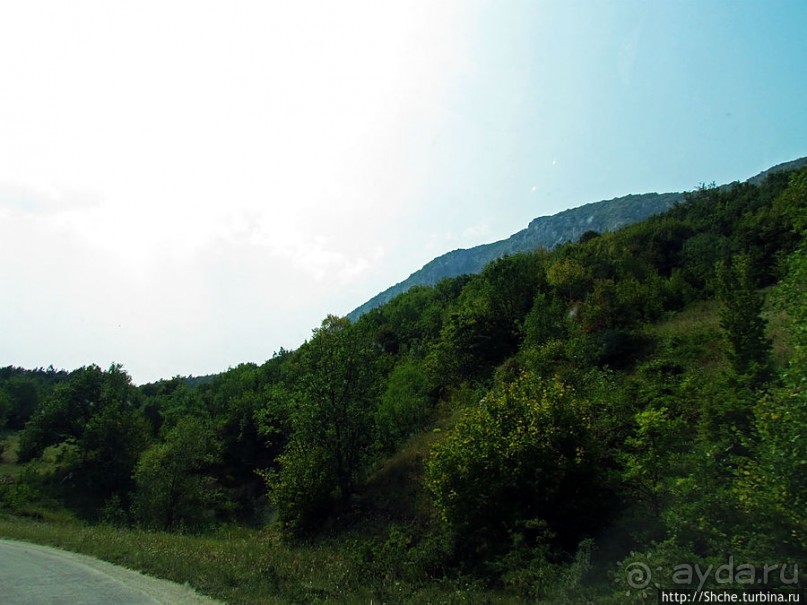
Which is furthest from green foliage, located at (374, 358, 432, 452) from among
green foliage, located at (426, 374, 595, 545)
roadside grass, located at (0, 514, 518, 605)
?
green foliage, located at (426, 374, 595, 545)

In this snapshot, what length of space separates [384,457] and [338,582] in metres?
15.3

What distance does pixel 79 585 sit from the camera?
11617mm

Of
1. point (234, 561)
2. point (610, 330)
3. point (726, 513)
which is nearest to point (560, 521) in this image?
point (726, 513)

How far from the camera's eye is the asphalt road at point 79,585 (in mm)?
10180

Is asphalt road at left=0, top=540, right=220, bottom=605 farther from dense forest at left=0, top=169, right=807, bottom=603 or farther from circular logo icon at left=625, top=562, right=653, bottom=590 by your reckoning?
circular logo icon at left=625, top=562, right=653, bottom=590

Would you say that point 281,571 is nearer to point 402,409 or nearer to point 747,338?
point 402,409

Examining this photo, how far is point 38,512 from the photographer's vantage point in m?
37.5

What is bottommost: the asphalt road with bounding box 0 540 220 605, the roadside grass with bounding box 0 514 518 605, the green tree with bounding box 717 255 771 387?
the roadside grass with bounding box 0 514 518 605

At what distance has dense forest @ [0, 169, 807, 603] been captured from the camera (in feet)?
32.9

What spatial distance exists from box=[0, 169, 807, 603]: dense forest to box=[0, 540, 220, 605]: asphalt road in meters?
5.63

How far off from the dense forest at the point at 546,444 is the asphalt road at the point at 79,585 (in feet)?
18.5

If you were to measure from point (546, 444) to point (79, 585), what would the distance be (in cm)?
1337

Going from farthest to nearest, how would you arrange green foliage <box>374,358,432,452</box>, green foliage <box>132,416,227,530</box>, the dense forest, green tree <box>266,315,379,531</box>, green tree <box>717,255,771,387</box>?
green foliage <box>132,416,227,530</box> → green foliage <box>374,358,432,452</box> → green tree <box>266,315,379,531</box> → green tree <box>717,255,771,387</box> → the dense forest

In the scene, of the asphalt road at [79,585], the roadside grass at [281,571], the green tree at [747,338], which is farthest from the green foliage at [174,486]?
the green tree at [747,338]
